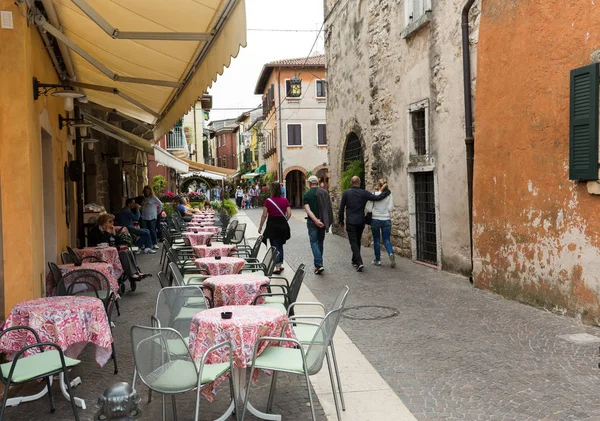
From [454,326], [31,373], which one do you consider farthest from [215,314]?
[454,326]

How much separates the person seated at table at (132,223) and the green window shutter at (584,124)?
944 cm

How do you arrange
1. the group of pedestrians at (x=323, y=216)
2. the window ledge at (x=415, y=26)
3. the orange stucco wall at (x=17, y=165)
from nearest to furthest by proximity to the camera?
the orange stucco wall at (x=17, y=165), the group of pedestrians at (x=323, y=216), the window ledge at (x=415, y=26)

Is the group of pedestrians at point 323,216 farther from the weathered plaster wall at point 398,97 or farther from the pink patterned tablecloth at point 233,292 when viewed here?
the pink patterned tablecloth at point 233,292

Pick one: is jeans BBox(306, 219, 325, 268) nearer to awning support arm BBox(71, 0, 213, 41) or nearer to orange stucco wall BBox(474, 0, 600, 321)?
orange stucco wall BBox(474, 0, 600, 321)

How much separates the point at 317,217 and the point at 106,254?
396 centimetres

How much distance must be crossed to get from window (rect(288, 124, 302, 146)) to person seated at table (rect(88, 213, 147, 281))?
2925cm

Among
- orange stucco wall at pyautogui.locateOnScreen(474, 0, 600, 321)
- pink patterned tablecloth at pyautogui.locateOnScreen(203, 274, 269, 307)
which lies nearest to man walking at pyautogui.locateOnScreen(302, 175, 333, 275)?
orange stucco wall at pyautogui.locateOnScreen(474, 0, 600, 321)

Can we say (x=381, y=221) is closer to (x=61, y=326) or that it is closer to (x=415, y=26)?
(x=415, y=26)

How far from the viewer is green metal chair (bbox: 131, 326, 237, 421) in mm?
3467

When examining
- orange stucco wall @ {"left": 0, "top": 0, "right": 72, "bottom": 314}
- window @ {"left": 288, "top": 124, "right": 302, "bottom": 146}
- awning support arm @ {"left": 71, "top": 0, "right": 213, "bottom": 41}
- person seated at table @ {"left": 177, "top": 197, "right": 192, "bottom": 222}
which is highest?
window @ {"left": 288, "top": 124, "right": 302, "bottom": 146}

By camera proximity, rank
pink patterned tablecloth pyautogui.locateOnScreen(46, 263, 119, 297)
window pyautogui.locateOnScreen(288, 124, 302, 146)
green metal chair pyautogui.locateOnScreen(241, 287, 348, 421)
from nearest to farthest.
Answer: green metal chair pyautogui.locateOnScreen(241, 287, 348, 421)
pink patterned tablecloth pyautogui.locateOnScreen(46, 263, 119, 297)
window pyautogui.locateOnScreen(288, 124, 302, 146)

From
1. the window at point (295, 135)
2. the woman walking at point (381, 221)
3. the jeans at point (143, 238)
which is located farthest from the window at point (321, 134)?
the woman walking at point (381, 221)

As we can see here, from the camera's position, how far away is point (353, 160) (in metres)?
16.2

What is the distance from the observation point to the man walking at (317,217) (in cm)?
1034
